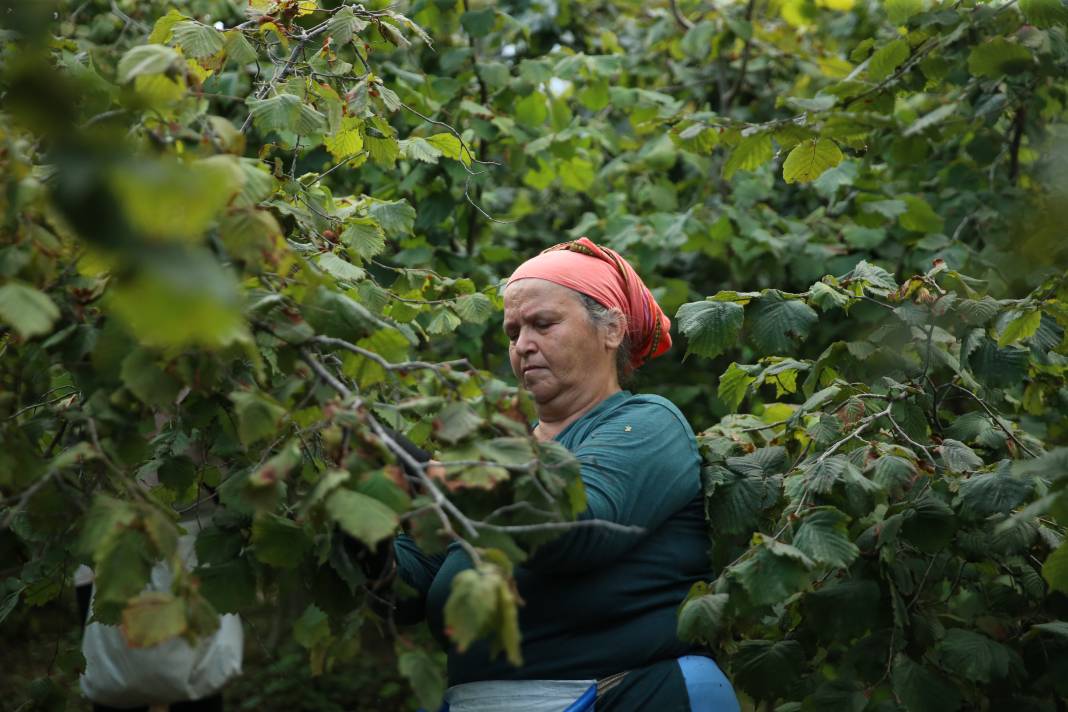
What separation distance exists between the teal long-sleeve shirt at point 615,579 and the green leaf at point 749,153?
2.86 feet

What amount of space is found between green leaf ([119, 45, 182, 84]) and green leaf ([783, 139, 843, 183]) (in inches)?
61.5

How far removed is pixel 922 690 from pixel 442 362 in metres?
1.20

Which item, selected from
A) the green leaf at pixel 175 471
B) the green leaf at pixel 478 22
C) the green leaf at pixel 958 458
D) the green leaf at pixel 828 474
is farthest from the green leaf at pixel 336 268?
the green leaf at pixel 478 22

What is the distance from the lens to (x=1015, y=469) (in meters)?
1.86

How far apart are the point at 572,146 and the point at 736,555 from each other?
94.2 inches

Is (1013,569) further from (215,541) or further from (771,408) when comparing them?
(215,541)

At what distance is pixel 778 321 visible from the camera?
257cm

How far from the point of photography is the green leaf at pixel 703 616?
1.99 m

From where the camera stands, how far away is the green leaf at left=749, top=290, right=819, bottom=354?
2.55 metres

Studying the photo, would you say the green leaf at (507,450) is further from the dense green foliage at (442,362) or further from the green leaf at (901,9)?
the green leaf at (901,9)

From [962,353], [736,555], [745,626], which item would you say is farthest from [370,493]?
[962,353]

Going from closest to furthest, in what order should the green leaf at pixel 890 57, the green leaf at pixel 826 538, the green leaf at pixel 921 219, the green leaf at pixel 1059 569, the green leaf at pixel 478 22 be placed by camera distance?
the green leaf at pixel 1059 569, the green leaf at pixel 826 538, the green leaf at pixel 890 57, the green leaf at pixel 478 22, the green leaf at pixel 921 219

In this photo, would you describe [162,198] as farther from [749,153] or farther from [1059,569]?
[749,153]

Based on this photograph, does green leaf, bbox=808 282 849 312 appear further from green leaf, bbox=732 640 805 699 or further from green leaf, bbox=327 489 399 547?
green leaf, bbox=327 489 399 547
